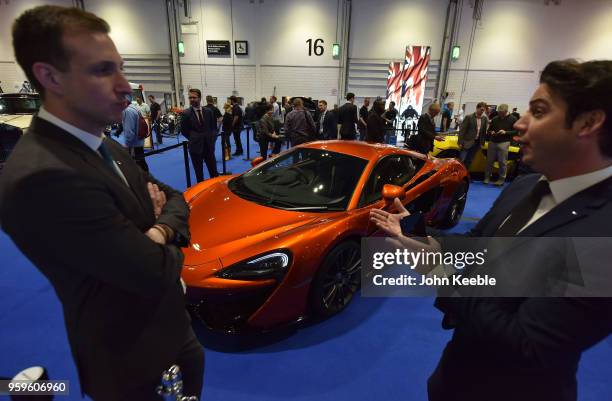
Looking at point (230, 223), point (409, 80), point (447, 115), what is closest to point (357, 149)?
point (230, 223)

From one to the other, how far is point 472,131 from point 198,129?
529 cm

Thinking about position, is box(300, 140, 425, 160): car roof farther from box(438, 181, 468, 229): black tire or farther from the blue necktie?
the blue necktie

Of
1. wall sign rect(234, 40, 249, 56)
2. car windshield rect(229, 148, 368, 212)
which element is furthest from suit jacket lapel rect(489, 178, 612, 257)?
wall sign rect(234, 40, 249, 56)

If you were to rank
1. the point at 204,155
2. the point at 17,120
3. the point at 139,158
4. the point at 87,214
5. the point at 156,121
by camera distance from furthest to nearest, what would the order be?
1. the point at 156,121
2. the point at 17,120
3. the point at 204,155
4. the point at 139,158
5. the point at 87,214

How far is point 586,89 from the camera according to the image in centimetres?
80

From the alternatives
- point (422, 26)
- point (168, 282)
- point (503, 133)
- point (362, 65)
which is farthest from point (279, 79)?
point (168, 282)

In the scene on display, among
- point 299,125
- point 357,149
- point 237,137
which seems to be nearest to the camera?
point 357,149

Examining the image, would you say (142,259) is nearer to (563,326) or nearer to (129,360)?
(129,360)

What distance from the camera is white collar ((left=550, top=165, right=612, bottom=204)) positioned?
0.82 metres

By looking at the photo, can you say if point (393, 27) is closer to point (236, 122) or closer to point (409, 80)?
point (409, 80)

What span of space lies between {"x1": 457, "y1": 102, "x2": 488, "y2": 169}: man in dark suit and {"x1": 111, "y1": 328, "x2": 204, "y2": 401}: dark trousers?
674cm

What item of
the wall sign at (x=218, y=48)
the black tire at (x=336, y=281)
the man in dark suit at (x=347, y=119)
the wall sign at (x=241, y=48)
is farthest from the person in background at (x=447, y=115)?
the black tire at (x=336, y=281)

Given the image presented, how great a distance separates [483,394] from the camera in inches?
41.8

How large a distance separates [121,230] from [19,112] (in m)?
9.39
